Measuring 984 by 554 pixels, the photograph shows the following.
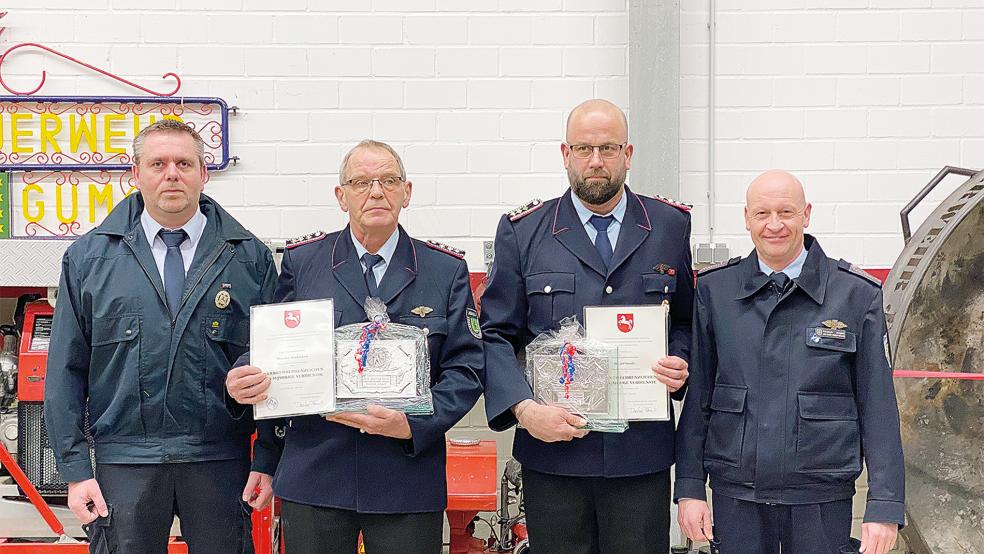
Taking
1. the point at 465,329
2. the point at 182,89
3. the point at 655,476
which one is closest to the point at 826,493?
the point at 655,476

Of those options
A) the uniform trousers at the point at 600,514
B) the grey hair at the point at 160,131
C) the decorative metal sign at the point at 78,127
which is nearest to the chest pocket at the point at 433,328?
the uniform trousers at the point at 600,514

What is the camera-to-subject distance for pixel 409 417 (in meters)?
2.68

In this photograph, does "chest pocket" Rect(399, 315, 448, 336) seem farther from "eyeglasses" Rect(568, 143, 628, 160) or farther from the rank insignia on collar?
"eyeglasses" Rect(568, 143, 628, 160)

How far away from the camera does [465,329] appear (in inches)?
113

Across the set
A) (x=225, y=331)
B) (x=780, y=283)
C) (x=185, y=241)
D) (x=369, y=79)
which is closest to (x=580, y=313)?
(x=780, y=283)

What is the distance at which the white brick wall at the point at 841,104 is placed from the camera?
192 inches

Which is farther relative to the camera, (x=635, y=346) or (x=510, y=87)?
(x=510, y=87)

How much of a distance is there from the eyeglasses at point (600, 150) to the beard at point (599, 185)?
48 millimetres

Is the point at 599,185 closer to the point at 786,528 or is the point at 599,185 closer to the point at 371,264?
the point at 371,264

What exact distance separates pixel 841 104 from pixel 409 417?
3.19 metres

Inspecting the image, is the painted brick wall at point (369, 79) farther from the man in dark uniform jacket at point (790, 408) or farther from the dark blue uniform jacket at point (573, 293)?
the man in dark uniform jacket at point (790, 408)

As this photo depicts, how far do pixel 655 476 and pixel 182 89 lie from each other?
3.06 metres

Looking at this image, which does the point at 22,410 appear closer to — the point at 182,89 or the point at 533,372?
the point at 182,89

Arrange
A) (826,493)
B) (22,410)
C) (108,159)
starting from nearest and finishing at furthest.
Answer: (826,493) → (22,410) → (108,159)
